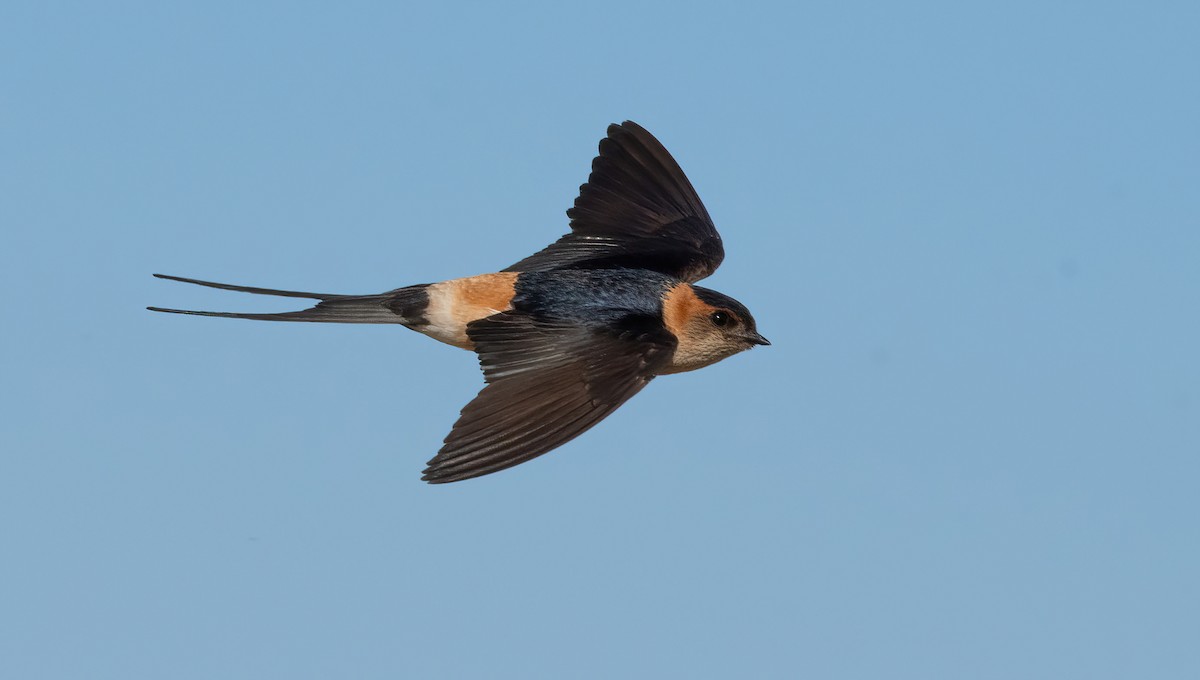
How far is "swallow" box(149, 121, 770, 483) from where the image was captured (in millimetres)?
6883

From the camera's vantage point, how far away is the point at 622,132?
975 centimetres

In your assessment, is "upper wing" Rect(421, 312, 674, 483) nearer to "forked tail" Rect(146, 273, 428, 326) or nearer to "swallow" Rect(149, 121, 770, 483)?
"swallow" Rect(149, 121, 770, 483)

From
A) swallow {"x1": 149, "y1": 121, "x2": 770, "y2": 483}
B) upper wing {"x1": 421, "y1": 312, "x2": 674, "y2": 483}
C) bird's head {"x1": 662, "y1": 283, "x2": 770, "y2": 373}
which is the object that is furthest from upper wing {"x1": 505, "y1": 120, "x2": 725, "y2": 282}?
upper wing {"x1": 421, "y1": 312, "x2": 674, "y2": 483}

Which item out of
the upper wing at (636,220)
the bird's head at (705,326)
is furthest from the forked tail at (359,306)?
the bird's head at (705,326)

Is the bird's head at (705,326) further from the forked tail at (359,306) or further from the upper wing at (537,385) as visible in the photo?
the forked tail at (359,306)

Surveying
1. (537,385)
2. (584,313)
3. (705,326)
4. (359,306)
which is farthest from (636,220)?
(537,385)

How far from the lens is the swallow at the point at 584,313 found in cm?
688

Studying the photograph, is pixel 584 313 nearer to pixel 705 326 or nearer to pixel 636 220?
pixel 705 326

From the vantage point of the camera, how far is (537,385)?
23.4 feet

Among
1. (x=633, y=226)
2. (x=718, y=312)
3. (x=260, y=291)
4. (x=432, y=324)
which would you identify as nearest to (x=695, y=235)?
(x=633, y=226)

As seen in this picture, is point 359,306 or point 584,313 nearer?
point 584,313

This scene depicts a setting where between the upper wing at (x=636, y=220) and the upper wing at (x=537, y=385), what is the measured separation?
3.93 ft

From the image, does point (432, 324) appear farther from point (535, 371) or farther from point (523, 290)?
point (535, 371)

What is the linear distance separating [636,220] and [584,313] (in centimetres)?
183
